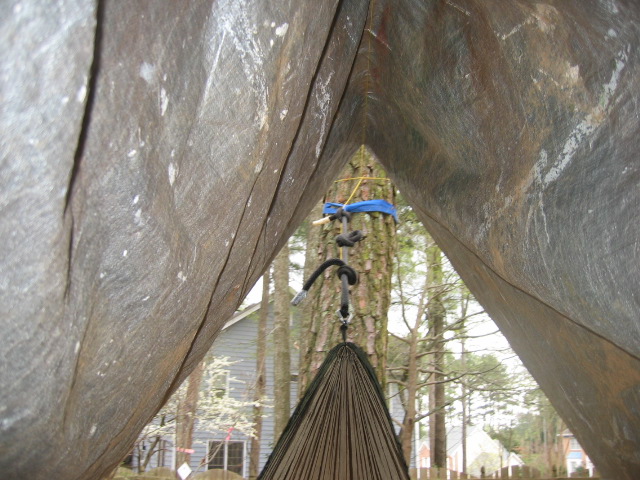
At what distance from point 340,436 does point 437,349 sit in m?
6.56

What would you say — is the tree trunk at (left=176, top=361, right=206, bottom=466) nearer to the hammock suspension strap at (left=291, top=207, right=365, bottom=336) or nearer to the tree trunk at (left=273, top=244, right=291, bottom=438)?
the tree trunk at (left=273, top=244, right=291, bottom=438)

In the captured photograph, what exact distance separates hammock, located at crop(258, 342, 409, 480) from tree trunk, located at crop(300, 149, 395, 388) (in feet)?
2.36

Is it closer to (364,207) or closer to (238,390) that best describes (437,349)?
(238,390)

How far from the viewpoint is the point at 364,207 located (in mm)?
2113

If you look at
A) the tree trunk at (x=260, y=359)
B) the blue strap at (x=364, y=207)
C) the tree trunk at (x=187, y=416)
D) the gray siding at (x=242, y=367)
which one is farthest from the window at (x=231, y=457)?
the blue strap at (x=364, y=207)

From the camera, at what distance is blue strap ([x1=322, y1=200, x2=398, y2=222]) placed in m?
2.03

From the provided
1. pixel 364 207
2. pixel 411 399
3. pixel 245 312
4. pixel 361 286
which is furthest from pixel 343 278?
pixel 245 312

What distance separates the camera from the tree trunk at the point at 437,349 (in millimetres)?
6223

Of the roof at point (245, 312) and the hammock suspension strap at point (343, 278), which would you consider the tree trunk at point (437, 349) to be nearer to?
the roof at point (245, 312)

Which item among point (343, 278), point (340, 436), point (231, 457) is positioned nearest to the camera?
point (340, 436)

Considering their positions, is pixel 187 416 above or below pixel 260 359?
below

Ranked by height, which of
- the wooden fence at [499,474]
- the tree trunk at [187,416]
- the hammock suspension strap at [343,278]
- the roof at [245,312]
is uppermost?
the roof at [245,312]

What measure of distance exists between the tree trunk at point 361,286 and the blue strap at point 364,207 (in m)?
0.05

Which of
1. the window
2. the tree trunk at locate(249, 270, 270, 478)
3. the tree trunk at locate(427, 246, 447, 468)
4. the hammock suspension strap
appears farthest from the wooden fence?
the window
